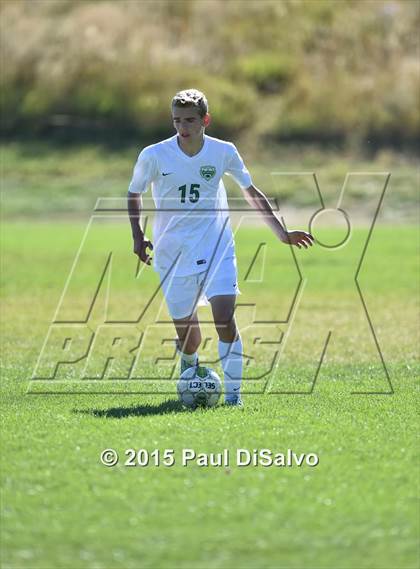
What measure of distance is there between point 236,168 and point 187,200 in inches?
21.6

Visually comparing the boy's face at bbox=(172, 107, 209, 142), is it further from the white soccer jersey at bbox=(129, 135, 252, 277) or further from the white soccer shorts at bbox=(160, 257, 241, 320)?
the white soccer shorts at bbox=(160, 257, 241, 320)

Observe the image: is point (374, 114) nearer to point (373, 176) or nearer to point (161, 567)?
point (373, 176)

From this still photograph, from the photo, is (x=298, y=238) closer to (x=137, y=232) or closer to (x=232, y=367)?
(x=232, y=367)

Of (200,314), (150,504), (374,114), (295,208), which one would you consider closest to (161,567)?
(150,504)

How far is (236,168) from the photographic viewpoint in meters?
10.1

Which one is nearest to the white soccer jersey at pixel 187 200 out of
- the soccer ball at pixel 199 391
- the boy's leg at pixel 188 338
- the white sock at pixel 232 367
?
the boy's leg at pixel 188 338

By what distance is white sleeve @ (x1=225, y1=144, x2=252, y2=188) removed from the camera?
9.94 m

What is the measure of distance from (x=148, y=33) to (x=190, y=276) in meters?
35.3

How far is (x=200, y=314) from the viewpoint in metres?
18.2

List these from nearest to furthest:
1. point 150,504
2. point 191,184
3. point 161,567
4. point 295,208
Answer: point 161,567 → point 150,504 → point 191,184 → point 295,208

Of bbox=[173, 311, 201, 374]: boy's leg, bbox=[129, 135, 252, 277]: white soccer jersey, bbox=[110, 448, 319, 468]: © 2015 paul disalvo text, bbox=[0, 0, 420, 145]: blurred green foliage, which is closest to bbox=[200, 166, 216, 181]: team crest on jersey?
bbox=[129, 135, 252, 277]: white soccer jersey

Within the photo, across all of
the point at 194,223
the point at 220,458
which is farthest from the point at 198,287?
the point at 220,458

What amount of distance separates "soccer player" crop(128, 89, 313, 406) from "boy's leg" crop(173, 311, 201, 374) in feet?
0.05

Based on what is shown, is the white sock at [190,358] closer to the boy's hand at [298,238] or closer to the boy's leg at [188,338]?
the boy's leg at [188,338]
